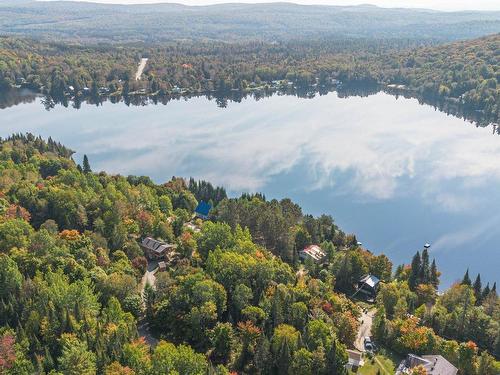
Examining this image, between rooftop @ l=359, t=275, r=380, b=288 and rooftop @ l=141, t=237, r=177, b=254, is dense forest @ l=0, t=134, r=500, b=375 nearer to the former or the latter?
rooftop @ l=359, t=275, r=380, b=288

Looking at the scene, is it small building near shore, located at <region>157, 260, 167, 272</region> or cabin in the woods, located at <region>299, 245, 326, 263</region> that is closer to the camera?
small building near shore, located at <region>157, 260, 167, 272</region>

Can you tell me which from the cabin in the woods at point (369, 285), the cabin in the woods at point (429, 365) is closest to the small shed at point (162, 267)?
the cabin in the woods at point (369, 285)

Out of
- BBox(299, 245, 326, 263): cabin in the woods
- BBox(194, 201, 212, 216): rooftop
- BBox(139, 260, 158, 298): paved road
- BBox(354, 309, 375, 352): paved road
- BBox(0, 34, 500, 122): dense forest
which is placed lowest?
BBox(354, 309, 375, 352): paved road

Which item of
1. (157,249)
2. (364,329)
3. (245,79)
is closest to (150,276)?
(157,249)

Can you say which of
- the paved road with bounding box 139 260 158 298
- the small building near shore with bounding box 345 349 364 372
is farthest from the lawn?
the paved road with bounding box 139 260 158 298

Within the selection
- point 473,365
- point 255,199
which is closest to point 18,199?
point 255,199

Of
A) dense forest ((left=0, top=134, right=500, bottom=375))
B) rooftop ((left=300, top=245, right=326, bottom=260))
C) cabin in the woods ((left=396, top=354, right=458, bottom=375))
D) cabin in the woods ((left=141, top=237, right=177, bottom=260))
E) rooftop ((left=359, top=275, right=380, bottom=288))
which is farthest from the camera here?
rooftop ((left=300, top=245, right=326, bottom=260))

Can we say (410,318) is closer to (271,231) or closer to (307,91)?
(271,231)
